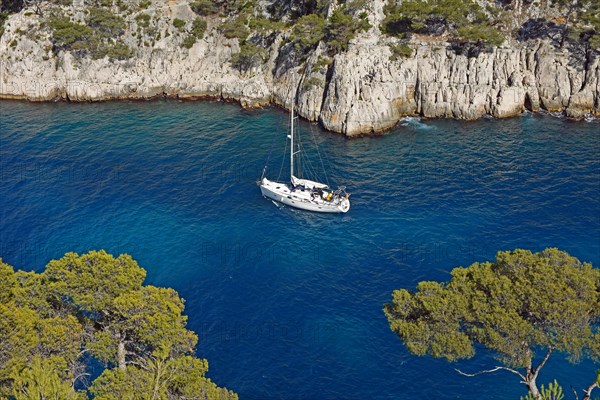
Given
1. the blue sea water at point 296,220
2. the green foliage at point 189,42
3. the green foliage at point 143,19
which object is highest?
the green foliage at point 143,19

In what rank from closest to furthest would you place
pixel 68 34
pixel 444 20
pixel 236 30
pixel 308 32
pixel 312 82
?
pixel 312 82 → pixel 444 20 → pixel 308 32 → pixel 68 34 → pixel 236 30

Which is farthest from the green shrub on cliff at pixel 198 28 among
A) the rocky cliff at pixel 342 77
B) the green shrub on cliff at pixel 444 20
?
the green shrub on cliff at pixel 444 20

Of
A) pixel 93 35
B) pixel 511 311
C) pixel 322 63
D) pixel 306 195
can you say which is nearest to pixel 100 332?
pixel 511 311

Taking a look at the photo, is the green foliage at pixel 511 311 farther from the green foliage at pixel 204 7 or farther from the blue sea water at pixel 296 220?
the green foliage at pixel 204 7

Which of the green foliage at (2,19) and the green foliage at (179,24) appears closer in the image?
the green foliage at (179,24)

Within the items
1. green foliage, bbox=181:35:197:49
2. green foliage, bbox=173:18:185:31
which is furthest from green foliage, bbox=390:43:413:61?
green foliage, bbox=173:18:185:31

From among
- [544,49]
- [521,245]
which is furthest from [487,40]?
[521,245]

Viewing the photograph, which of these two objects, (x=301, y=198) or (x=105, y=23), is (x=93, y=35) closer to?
(x=105, y=23)
